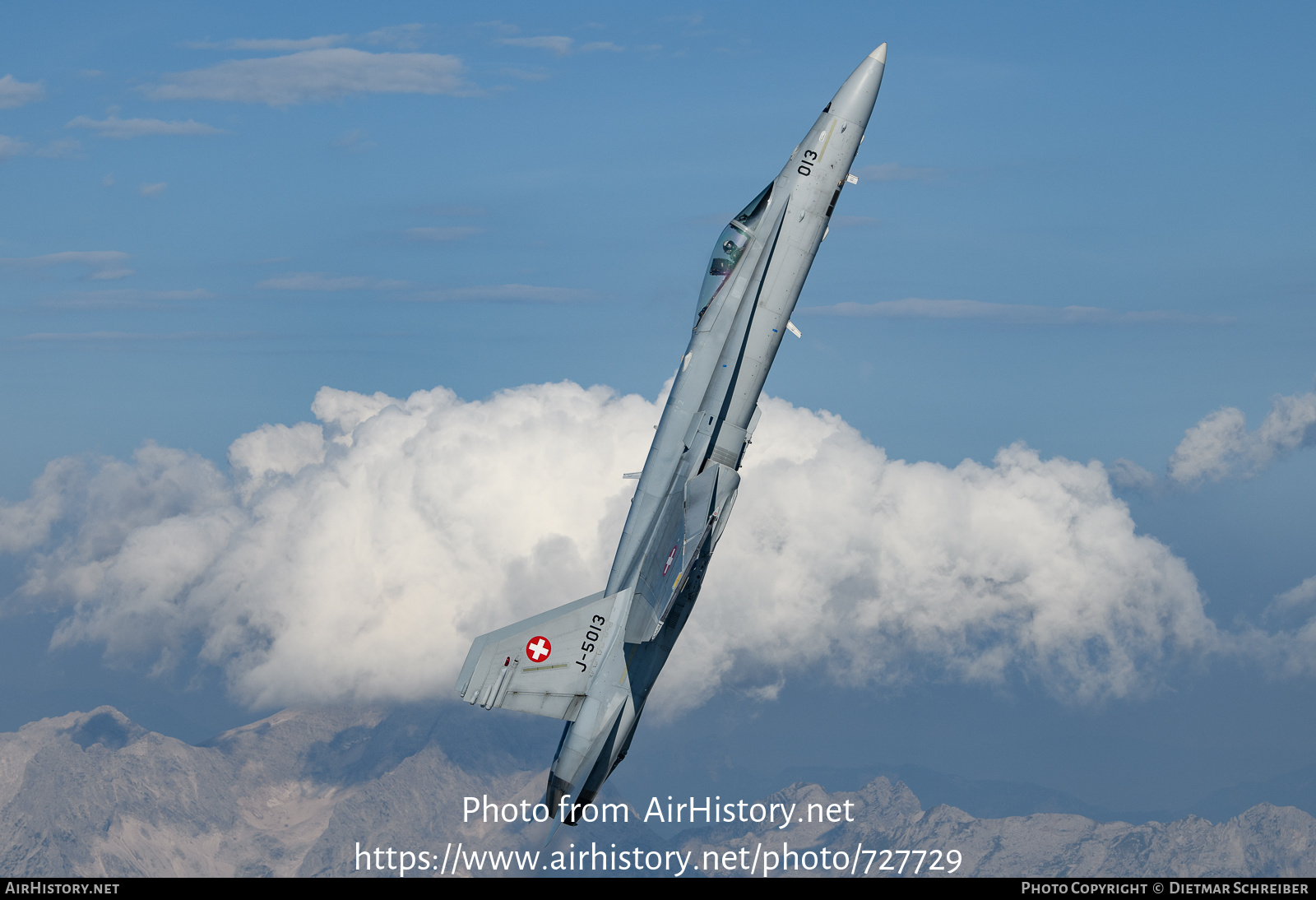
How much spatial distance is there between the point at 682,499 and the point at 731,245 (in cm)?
1069

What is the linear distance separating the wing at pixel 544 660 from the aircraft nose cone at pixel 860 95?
21565 mm

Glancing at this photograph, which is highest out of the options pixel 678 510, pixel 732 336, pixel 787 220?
pixel 787 220

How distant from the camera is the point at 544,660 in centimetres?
4562

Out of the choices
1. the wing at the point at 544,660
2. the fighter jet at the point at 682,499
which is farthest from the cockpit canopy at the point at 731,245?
the wing at the point at 544,660

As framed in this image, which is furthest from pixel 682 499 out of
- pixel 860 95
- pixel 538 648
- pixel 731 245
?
pixel 860 95

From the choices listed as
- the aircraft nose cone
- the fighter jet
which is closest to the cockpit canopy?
the fighter jet

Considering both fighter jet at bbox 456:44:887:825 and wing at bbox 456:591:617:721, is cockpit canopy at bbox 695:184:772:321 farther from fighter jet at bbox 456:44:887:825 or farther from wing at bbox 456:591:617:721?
wing at bbox 456:591:617:721

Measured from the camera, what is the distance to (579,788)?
45094 millimetres

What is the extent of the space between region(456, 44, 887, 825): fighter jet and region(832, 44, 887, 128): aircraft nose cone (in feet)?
0.16

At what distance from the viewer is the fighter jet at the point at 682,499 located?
148 ft
